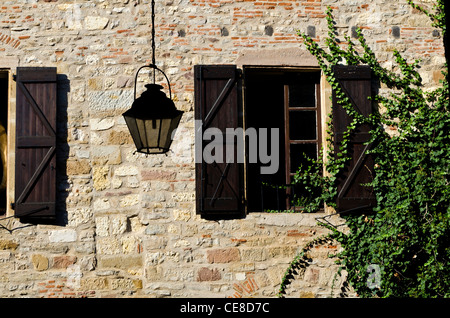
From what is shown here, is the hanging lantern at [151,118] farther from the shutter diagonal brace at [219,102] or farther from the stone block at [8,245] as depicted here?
the stone block at [8,245]

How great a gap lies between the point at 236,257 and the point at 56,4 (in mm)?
3233

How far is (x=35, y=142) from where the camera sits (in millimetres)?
5824

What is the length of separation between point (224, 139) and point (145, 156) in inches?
32.8

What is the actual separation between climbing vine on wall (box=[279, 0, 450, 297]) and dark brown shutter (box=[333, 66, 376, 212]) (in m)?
0.07

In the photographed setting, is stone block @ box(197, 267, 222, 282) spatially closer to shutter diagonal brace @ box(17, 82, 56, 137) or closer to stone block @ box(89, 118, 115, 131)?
stone block @ box(89, 118, 115, 131)

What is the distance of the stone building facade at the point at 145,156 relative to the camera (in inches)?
229

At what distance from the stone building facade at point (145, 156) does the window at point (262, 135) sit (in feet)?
0.48

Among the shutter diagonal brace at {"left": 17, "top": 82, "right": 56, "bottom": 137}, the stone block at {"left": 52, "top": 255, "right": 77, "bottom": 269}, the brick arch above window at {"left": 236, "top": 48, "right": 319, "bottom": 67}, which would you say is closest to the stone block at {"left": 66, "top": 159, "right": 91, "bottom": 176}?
the shutter diagonal brace at {"left": 17, "top": 82, "right": 56, "bottom": 137}

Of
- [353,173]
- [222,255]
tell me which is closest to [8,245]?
[222,255]

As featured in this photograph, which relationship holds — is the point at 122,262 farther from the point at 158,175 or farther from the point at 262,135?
the point at 262,135

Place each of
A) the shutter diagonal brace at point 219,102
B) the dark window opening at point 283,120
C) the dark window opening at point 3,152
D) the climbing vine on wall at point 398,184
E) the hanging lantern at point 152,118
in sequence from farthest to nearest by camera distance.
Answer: the dark window opening at point 283,120 < the dark window opening at point 3,152 < the shutter diagonal brace at point 219,102 < the climbing vine on wall at point 398,184 < the hanging lantern at point 152,118

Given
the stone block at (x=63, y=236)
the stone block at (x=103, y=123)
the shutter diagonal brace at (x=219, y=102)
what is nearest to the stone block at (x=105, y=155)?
the stone block at (x=103, y=123)

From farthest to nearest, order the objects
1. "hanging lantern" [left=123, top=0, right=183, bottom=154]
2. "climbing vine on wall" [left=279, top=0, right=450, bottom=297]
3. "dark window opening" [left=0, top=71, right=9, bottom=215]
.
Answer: "dark window opening" [left=0, top=71, right=9, bottom=215] < "climbing vine on wall" [left=279, top=0, right=450, bottom=297] < "hanging lantern" [left=123, top=0, right=183, bottom=154]

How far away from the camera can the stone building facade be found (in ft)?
19.1
